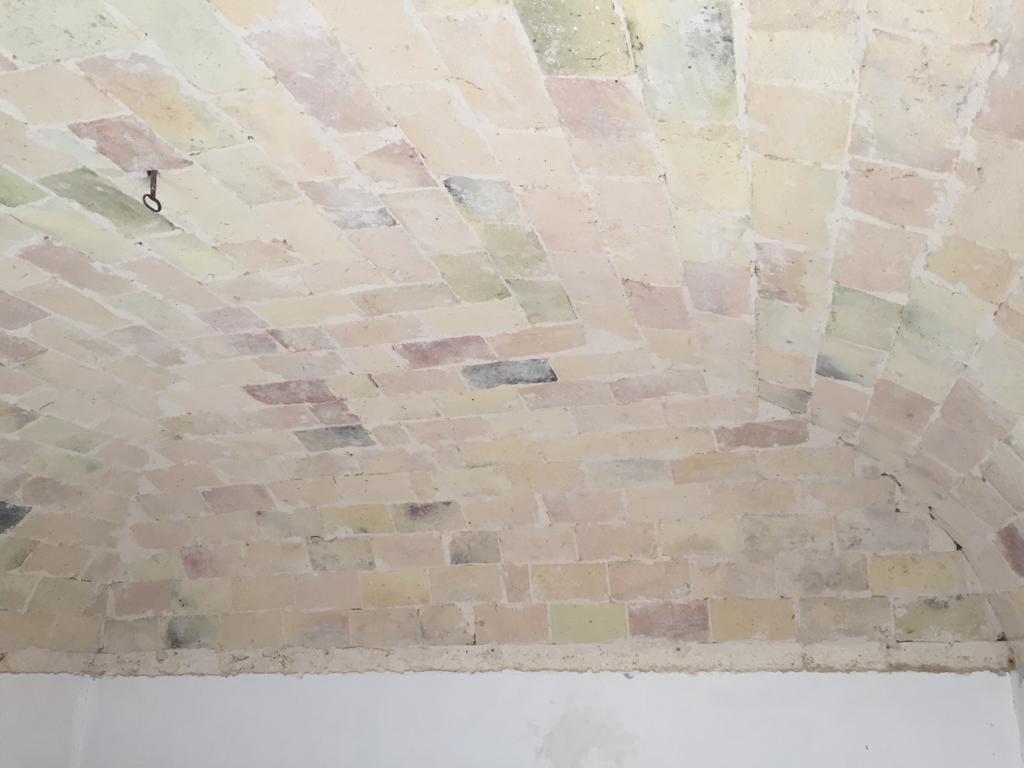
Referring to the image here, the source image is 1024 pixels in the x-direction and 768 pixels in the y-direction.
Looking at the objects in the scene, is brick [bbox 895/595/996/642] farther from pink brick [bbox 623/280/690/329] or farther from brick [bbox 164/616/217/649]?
brick [bbox 164/616/217/649]

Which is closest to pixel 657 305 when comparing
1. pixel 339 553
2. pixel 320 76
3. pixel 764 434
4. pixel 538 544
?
pixel 764 434

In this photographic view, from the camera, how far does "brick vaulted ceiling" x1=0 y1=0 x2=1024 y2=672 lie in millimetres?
1343

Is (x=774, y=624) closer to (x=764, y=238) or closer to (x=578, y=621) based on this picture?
(x=578, y=621)

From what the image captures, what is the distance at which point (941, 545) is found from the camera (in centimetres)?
274

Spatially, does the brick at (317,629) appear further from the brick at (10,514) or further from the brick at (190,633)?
the brick at (10,514)

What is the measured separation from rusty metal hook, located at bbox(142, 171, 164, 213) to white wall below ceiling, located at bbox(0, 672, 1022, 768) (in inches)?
80.8

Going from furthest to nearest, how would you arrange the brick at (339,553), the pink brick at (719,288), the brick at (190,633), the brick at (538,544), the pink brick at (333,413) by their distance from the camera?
the brick at (190,633)
the brick at (339,553)
the brick at (538,544)
the pink brick at (333,413)
the pink brick at (719,288)

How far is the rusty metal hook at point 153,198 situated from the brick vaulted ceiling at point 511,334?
0.02 m

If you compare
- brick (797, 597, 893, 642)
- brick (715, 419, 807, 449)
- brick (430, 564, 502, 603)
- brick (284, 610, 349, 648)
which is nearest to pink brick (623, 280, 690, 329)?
brick (715, 419, 807, 449)

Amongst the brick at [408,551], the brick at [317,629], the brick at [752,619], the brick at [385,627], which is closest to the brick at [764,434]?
the brick at [752,619]

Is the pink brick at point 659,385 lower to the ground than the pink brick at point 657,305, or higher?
lower

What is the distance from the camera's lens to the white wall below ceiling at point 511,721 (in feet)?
8.84

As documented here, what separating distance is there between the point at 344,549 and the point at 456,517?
0.49m

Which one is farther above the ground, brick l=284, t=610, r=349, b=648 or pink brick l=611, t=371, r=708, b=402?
pink brick l=611, t=371, r=708, b=402
